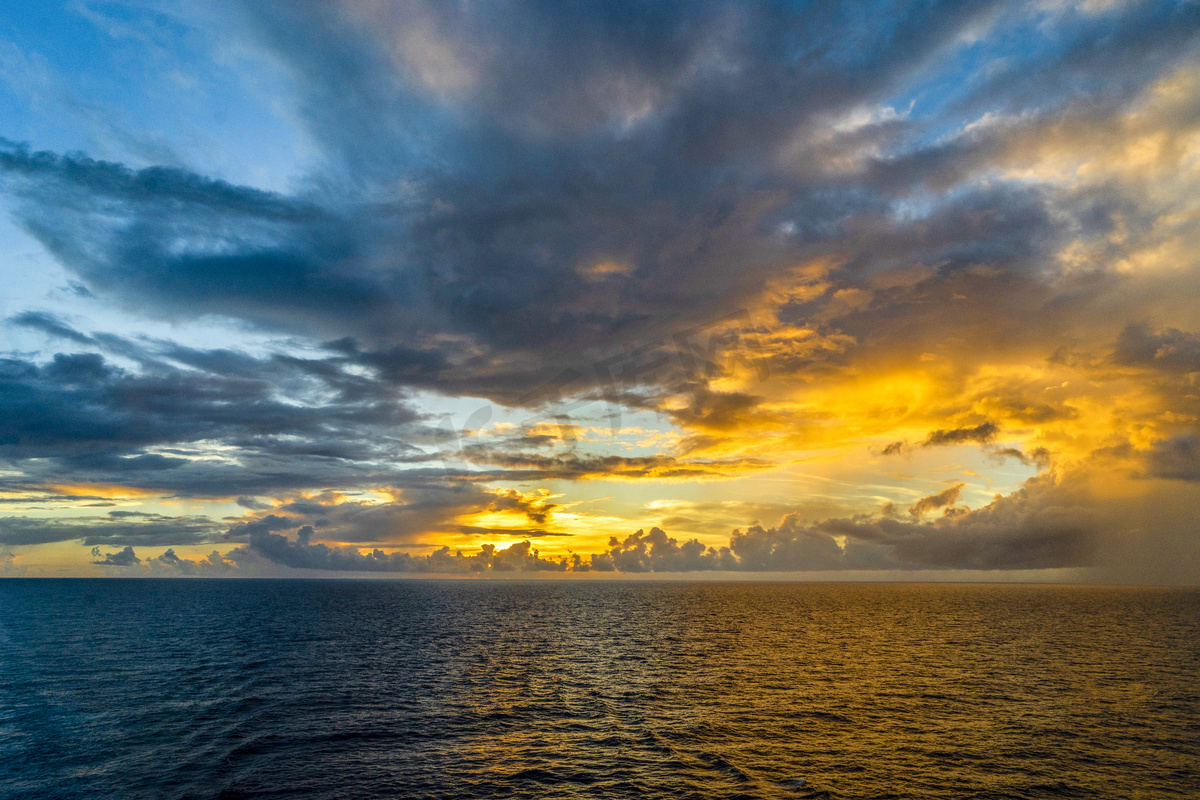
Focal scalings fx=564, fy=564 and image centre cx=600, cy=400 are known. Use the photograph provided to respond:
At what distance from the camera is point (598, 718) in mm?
56281

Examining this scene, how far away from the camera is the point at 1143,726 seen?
2069 inches

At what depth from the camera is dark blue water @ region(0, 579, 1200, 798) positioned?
4050 centimetres

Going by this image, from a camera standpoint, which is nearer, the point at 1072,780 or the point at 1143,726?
the point at 1072,780

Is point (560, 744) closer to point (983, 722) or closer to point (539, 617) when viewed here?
point (983, 722)

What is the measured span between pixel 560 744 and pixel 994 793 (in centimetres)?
3222

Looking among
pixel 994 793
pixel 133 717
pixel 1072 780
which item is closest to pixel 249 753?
pixel 133 717

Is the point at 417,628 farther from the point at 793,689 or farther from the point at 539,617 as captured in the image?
the point at 793,689

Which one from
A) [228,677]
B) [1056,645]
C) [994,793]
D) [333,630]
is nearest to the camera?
[994,793]

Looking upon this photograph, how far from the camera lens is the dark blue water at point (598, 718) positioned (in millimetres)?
40500

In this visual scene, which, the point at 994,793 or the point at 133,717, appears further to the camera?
the point at 133,717

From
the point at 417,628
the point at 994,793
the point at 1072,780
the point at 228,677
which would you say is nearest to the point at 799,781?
the point at 994,793

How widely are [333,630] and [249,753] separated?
9006 cm

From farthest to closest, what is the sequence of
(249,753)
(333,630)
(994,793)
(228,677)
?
1. (333,630)
2. (228,677)
3. (249,753)
4. (994,793)

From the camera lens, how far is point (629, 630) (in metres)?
131
